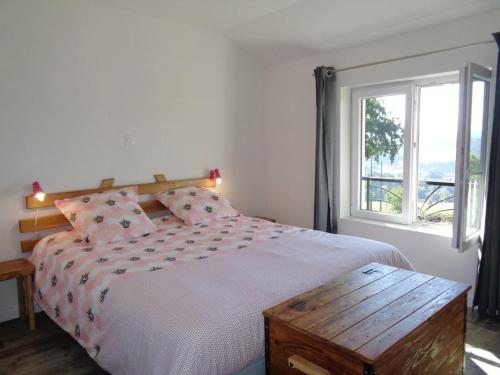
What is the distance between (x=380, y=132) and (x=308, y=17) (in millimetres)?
1232

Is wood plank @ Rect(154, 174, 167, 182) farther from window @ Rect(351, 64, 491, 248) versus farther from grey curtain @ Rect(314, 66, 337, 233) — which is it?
window @ Rect(351, 64, 491, 248)

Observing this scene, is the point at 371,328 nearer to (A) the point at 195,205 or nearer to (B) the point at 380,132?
(A) the point at 195,205

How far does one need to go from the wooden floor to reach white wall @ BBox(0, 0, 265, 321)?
0.33m

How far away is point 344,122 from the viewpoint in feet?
12.2

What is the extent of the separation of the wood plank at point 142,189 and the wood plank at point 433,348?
2.56 metres

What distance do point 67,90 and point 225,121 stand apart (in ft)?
5.13

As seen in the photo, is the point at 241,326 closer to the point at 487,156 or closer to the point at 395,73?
the point at 487,156

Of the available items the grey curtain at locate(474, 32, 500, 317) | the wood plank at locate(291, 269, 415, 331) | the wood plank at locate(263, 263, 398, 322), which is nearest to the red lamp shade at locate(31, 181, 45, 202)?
the wood plank at locate(263, 263, 398, 322)

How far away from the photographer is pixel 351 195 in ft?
12.6

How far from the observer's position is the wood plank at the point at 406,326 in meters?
1.25

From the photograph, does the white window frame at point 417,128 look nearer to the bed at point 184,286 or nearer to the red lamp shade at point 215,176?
the bed at point 184,286

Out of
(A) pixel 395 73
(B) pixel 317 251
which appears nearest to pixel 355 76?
(A) pixel 395 73

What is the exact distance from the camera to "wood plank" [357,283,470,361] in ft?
4.10

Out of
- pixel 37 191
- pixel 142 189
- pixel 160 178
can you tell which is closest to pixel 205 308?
pixel 37 191
